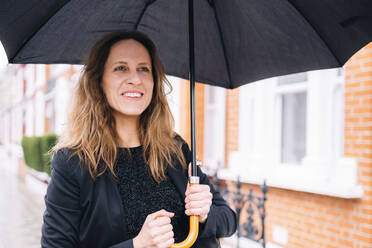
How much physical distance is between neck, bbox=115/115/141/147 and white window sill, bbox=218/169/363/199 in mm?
2632

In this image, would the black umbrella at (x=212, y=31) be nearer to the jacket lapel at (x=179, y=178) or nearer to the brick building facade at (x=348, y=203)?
the jacket lapel at (x=179, y=178)

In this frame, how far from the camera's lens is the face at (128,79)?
1835 mm

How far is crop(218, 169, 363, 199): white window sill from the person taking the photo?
3.71m

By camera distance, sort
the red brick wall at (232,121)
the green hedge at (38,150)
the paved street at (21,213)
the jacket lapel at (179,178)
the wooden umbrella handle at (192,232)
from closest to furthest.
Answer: the wooden umbrella handle at (192,232), the jacket lapel at (179,178), the red brick wall at (232,121), the paved street at (21,213), the green hedge at (38,150)

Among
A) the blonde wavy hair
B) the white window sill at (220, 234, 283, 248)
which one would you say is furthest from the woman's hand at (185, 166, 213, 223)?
the white window sill at (220, 234, 283, 248)

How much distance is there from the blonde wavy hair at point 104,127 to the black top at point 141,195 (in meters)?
0.04

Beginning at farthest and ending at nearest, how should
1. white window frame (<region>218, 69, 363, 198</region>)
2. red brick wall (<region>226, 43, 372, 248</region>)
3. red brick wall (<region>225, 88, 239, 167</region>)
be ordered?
red brick wall (<region>225, 88, 239, 167</region>) → white window frame (<region>218, 69, 363, 198</region>) → red brick wall (<region>226, 43, 372, 248</region>)

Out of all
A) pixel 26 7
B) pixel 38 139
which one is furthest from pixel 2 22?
pixel 38 139

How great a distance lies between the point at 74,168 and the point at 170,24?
1.04m

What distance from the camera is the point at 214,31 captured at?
2148 millimetres

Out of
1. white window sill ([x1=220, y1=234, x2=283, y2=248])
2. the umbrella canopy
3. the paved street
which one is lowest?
the paved street

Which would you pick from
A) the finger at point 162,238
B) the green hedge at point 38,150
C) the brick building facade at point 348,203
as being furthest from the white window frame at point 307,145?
the green hedge at point 38,150

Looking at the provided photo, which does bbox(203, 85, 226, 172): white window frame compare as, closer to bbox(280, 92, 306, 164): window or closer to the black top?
bbox(280, 92, 306, 164): window

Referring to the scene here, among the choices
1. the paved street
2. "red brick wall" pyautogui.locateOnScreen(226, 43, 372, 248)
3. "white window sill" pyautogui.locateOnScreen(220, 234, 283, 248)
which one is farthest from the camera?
the paved street
